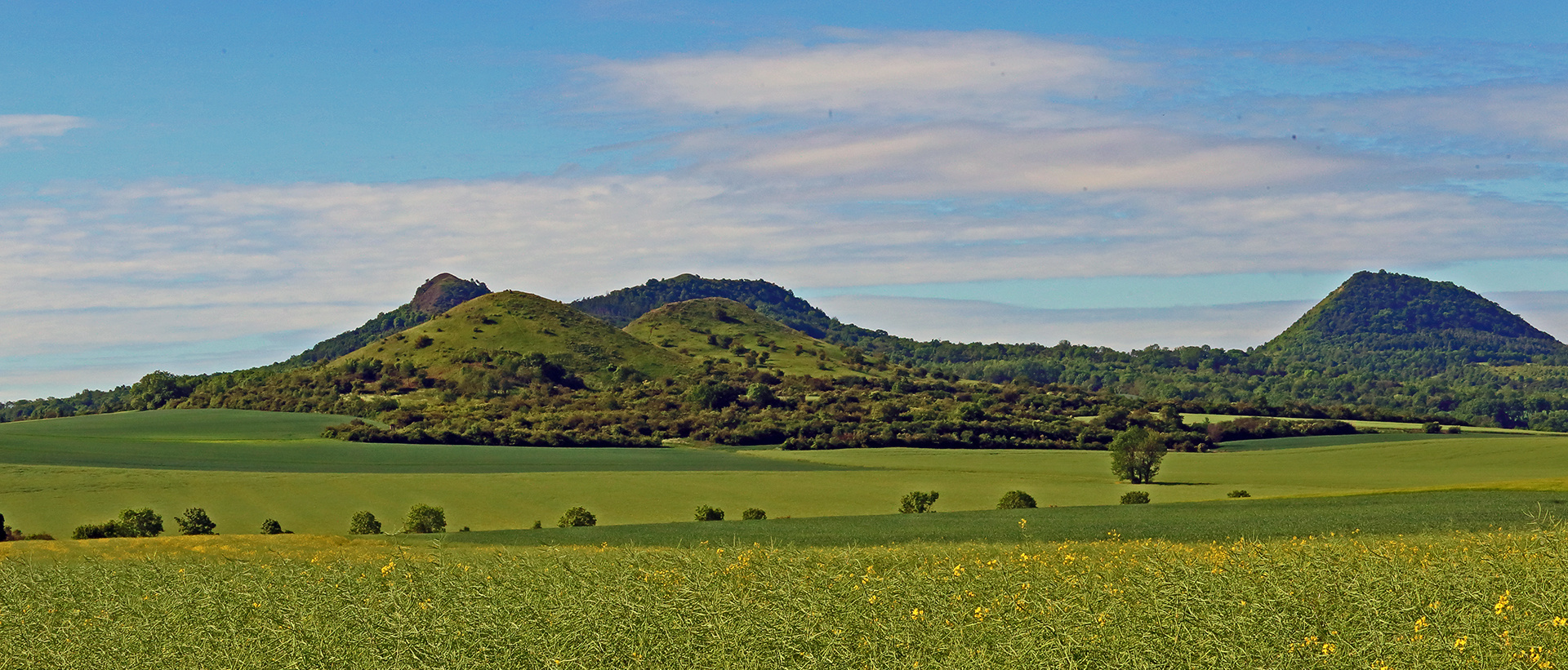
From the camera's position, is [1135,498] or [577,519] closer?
[577,519]

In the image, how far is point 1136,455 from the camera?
123625 millimetres

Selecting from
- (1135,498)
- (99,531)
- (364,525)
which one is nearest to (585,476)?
(364,525)

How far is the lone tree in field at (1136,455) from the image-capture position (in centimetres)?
12350

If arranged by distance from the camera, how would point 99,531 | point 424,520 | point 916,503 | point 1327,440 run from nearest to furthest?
point 99,531
point 424,520
point 916,503
point 1327,440

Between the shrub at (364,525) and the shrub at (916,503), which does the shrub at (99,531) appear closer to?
the shrub at (364,525)

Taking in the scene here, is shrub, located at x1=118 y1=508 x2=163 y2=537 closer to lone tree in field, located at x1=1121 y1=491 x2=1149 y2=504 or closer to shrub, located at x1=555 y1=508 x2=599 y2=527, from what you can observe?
shrub, located at x1=555 y1=508 x2=599 y2=527

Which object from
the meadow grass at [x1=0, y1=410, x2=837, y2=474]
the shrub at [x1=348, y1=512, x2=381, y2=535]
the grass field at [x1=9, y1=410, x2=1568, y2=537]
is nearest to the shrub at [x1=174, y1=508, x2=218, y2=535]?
the grass field at [x1=9, y1=410, x2=1568, y2=537]

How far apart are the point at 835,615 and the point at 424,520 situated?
7289 cm

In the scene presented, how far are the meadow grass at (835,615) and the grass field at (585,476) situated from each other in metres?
71.1

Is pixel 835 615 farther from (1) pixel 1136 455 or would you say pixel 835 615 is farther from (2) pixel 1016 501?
(1) pixel 1136 455

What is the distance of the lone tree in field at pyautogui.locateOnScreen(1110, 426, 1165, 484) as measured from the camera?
124 m

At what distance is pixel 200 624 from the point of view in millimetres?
17188

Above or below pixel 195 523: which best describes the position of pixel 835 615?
above

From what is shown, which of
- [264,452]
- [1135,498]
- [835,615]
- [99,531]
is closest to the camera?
[835,615]
